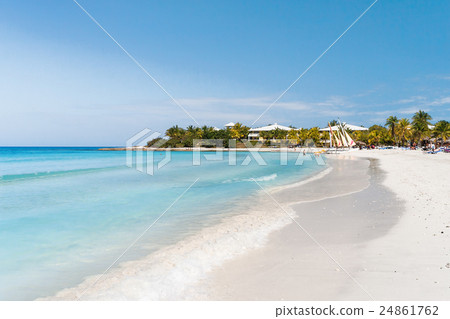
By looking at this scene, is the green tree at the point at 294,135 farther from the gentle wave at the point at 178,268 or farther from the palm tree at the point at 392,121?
the gentle wave at the point at 178,268

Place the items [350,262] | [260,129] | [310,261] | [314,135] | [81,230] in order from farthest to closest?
[260,129], [314,135], [81,230], [310,261], [350,262]

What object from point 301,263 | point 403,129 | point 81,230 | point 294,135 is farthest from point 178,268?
point 294,135

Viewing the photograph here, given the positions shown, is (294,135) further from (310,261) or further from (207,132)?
(310,261)

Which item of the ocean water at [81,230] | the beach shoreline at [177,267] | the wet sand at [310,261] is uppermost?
the wet sand at [310,261]

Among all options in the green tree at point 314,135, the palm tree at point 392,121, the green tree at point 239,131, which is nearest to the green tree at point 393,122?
the palm tree at point 392,121

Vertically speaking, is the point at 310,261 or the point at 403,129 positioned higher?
the point at 403,129

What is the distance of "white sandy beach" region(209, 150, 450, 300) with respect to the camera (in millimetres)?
3717

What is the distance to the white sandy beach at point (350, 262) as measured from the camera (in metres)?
3.72

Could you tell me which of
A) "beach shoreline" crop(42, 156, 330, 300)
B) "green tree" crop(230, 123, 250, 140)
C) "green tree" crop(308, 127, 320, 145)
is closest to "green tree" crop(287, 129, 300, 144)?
"green tree" crop(308, 127, 320, 145)

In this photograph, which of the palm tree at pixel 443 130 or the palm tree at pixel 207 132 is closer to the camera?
the palm tree at pixel 443 130

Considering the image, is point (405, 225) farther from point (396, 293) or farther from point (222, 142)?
point (222, 142)

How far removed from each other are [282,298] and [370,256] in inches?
87.6

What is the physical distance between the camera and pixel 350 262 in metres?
4.68
